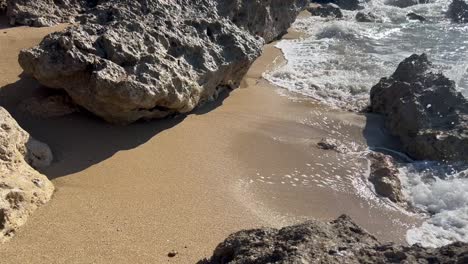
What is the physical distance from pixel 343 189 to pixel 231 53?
3.30m

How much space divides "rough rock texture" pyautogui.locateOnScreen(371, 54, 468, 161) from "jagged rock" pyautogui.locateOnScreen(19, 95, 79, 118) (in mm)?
5017

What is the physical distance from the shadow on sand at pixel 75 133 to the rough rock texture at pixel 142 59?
0.62ft

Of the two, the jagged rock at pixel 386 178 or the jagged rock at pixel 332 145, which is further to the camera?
the jagged rock at pixel 332 145

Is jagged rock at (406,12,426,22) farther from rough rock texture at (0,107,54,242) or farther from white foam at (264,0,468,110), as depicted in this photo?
rough rock texture at (0,107,54,242)

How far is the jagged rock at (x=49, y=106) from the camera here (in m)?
6.82

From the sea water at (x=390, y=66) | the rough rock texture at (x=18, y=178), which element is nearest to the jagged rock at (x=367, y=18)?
the sea water at (x=390, y=66)

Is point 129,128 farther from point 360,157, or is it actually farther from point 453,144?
point 453,144

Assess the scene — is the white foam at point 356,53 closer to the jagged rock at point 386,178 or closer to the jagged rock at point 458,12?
the jagged rock at point 458,12

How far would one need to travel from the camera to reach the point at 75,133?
658 cm

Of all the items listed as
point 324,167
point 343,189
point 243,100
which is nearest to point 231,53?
point 243,100

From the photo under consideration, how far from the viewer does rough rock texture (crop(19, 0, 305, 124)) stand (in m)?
6.50

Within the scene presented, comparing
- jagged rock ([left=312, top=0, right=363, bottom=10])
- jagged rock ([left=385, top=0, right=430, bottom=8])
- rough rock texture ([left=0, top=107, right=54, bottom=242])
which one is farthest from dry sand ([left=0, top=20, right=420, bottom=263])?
jagged rock ([left=385, top=0, right=430, bottom=8])

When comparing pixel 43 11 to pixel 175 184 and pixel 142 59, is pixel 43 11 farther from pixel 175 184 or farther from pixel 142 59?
pixel 175 184

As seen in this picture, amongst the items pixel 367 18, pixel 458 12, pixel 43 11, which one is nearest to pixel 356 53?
pixel 367 18
